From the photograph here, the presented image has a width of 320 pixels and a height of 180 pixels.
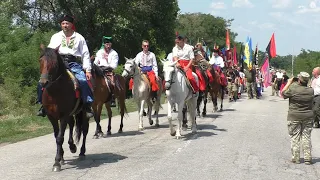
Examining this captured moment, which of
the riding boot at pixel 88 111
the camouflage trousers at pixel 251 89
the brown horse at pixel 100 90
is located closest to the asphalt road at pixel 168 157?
the brown horse at pixel 100 90

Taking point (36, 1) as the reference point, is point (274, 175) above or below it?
below

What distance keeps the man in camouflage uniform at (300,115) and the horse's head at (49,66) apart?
4718mm

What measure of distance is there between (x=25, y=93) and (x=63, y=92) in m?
13.1

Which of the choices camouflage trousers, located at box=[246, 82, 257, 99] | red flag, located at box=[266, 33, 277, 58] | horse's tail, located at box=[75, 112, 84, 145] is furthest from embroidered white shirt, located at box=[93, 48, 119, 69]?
red flag, located at box=[266, 33, 277, 58]

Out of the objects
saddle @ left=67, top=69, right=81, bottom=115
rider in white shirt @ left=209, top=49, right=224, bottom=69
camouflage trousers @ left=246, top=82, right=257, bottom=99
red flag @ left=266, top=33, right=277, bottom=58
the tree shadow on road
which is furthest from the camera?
red flag @ left=266, top=33, right=277, bottom=58

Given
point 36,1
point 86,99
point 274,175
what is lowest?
point 274,175

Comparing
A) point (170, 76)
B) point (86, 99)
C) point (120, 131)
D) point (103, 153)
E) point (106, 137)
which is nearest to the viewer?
point (86, 99)

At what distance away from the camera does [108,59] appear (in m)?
12.6

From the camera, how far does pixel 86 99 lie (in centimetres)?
830

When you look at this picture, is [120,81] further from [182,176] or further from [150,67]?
[182,176]

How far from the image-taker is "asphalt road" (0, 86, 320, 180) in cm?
741

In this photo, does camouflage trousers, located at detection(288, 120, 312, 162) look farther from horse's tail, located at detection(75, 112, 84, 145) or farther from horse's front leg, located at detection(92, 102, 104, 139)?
horse's front leg, located at detection(92, 102, 104, 139)

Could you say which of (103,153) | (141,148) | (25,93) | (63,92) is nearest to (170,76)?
(141,148)

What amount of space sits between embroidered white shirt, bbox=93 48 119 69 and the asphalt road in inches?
82.4
